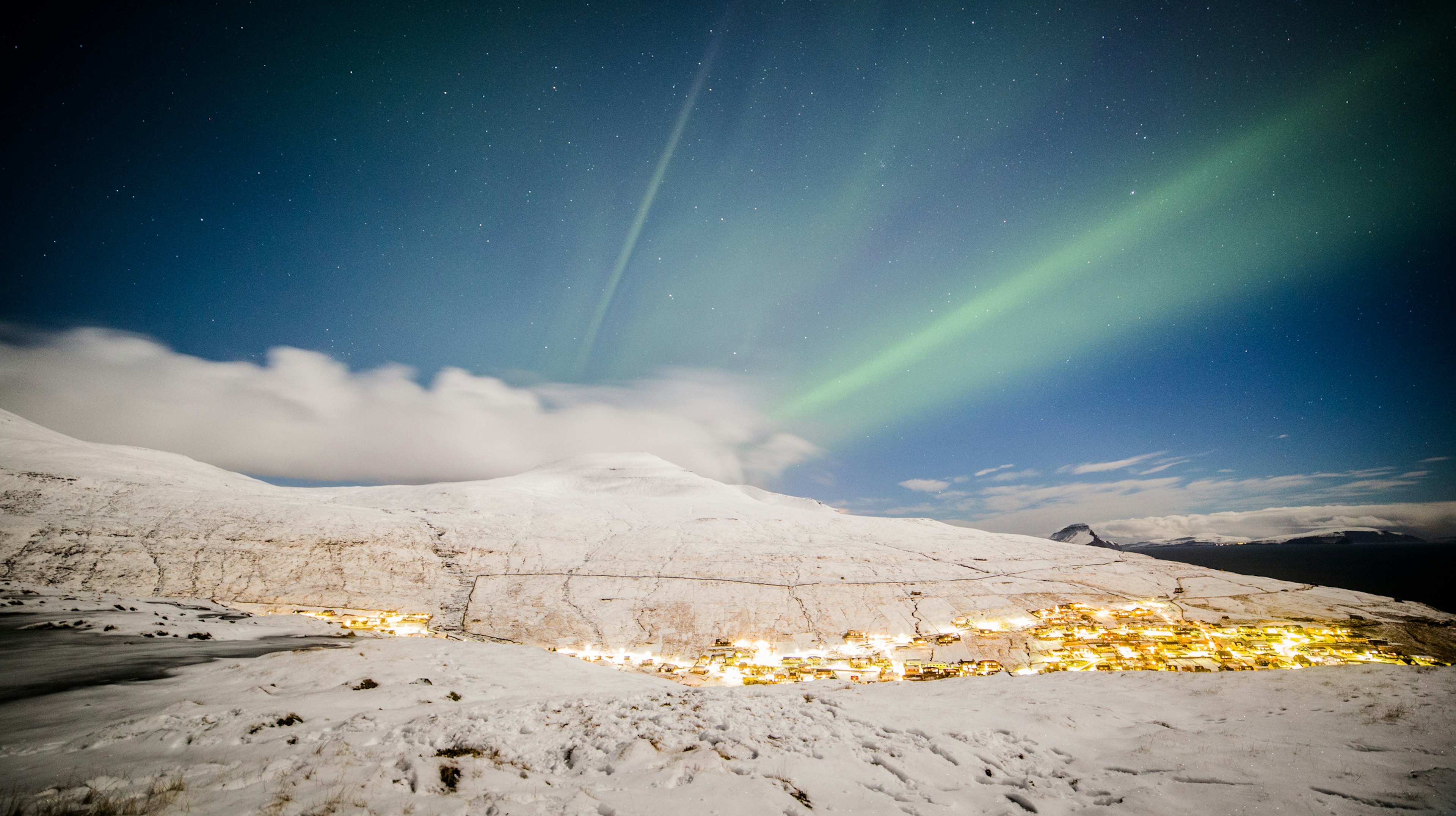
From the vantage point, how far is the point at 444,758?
6.14m

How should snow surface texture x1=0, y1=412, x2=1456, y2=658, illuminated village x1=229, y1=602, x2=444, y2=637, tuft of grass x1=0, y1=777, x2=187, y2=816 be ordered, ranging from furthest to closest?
snow surface texture x1=0, y1=412, x2=1456, y2=658, illuminated village x1=229, y1=602, x2=444, y2=637, tuft of grass x1=0, y1=777, x2=187, y2=816

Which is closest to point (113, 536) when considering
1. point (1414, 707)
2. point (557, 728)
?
point (557, 728)

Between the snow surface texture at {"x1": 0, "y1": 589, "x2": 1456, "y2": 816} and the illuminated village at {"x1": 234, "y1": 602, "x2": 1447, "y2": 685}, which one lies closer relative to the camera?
the snow surface texture at {"x1": 0, "y1": 589, "x2": 1456, "y2": 816}

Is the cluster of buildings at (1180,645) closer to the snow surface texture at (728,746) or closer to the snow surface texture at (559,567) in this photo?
the snow surface texture at (559,567)

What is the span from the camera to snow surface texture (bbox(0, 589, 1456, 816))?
204 inches

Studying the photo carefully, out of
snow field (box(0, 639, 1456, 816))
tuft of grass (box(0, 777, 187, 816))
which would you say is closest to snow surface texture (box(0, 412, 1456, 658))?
snow field (box(0, 639, 1456, 816))

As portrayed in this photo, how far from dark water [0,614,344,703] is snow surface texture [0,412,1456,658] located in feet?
33.9

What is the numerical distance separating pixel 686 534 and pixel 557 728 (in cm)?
2778

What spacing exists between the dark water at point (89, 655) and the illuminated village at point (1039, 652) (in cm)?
1127

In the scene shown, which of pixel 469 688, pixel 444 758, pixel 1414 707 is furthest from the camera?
pixel 469 688

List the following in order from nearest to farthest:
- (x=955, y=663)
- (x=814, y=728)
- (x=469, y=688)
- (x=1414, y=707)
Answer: (x=1414, y=707), (x=814, y=728), (x=469, y=688), (x=955, y=663)

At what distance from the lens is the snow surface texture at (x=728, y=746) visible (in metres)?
5.18

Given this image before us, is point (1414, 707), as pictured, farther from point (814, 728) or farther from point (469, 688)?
point (469, 688)

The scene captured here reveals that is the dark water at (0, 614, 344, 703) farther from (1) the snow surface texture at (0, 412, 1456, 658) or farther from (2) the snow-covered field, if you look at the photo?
(1) the snow surface texture at (0, 412, 1456, 658)
